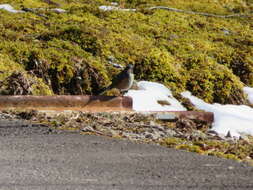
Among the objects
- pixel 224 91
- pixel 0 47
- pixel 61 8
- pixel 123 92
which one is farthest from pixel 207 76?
pixel 61 8

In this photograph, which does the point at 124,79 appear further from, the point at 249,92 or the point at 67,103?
the point at 249,92

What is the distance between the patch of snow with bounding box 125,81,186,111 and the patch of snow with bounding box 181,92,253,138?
441 millimetres

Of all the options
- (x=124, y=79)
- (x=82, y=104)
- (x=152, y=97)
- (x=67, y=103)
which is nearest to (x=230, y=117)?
(x=152, y=97)

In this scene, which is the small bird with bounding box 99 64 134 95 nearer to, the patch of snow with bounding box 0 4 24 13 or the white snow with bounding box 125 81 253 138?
the white snow with bounding box 125 81 253 138

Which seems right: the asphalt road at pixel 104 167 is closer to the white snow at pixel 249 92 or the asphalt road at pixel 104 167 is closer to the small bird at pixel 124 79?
the small bird at pixel 124 79

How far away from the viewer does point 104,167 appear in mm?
3916

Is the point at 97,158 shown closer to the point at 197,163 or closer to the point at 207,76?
the point at 197,163

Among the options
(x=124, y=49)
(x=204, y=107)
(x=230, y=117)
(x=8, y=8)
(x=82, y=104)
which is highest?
(x=8, y=8)

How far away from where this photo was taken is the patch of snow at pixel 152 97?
8.23 m

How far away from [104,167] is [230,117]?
432cm

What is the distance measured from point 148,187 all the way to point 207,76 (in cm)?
703

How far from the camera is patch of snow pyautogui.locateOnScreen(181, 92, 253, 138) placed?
7.25 m

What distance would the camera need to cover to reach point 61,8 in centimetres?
1337

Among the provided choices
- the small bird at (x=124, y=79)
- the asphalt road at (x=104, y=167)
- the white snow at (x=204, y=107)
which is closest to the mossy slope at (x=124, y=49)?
the white snow at (x=204, y=107)
